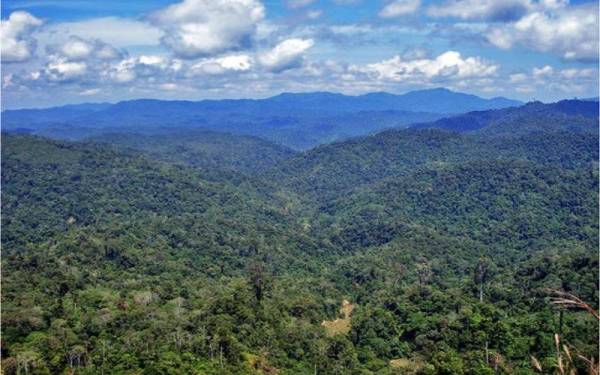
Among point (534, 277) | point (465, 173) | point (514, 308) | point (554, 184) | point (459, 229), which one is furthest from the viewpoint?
point (465, 173)

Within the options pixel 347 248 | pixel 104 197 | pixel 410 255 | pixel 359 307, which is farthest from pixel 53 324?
pixel 104 197

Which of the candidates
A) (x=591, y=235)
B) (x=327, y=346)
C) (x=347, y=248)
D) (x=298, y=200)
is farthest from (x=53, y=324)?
(x=298, y=200)

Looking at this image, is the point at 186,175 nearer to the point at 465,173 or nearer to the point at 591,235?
the point at 465,173

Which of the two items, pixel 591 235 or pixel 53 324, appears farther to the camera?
pixel 591 235

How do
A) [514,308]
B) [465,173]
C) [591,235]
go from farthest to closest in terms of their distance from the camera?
1. [465,173]
2. [591,235]
3. [514,308]

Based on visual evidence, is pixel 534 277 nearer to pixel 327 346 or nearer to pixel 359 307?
pixel 359 307

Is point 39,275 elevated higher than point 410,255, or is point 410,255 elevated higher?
point 39,275
